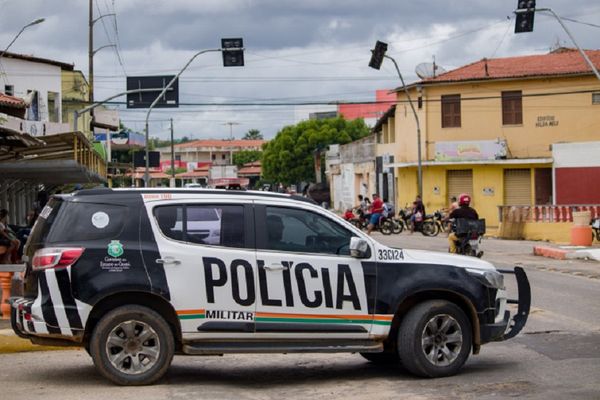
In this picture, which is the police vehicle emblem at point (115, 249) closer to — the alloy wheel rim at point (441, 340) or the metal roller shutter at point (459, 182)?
the alloy wheel rim at point (441, 340)

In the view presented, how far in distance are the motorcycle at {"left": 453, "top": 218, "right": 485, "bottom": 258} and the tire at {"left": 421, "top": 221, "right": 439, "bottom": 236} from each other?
21377 millimetres

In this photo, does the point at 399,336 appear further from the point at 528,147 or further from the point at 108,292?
the point at 528,147

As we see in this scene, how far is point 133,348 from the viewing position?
918cm

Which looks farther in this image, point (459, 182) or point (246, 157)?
point (246, 157)

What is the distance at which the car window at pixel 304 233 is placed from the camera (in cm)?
956

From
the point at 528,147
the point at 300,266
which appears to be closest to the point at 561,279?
the point at 300,266

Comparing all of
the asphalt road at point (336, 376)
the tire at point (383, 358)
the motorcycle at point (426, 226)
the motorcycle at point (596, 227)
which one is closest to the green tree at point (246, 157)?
the motorcycle at point (426, 226)

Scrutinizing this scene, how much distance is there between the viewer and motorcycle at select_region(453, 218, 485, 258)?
21.2m

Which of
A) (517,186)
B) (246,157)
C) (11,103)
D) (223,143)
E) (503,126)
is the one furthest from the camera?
(223,143)

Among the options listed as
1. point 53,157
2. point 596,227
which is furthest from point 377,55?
point 53,157

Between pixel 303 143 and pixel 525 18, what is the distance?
6853cm

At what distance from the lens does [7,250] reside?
1777 cm

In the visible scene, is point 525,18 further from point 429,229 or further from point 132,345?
point 132,345

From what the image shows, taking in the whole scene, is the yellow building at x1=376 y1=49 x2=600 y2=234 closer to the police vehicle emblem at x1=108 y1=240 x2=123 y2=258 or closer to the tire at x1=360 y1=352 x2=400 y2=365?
the tire at x1=360 y1=352 x2=400 y2=365
